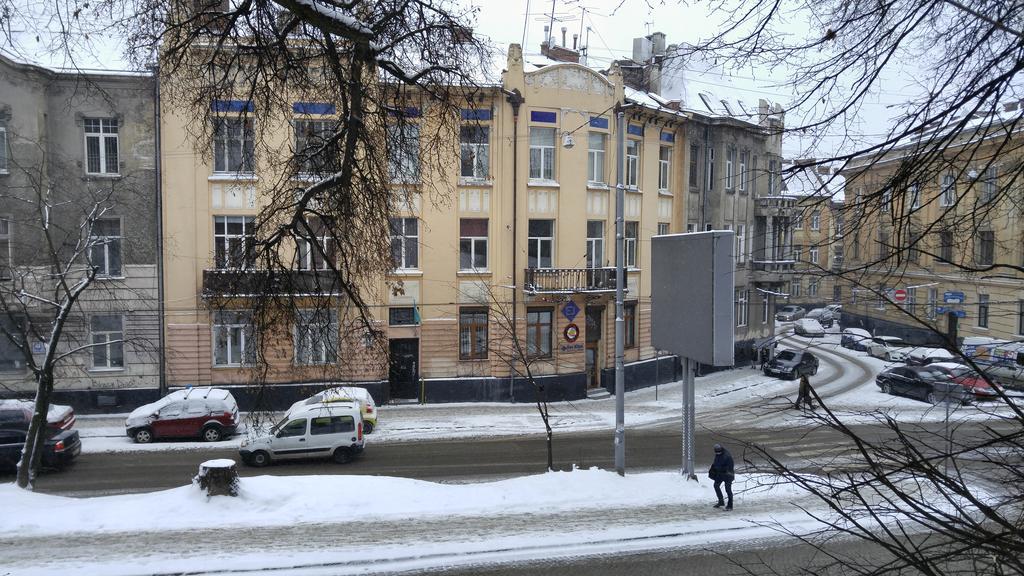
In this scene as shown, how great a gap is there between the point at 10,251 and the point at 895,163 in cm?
2682

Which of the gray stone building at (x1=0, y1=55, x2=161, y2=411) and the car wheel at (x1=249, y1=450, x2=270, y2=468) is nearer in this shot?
the car wheel at (x1=249, y1=450, x2=270, y2=468)

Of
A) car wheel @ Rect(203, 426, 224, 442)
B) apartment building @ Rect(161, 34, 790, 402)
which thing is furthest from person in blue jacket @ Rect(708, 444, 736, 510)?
car wheel @ Rect(203, 426, 224, 442)

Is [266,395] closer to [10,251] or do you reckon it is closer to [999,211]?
[999,211]

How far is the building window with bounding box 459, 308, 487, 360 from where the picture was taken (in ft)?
88.3

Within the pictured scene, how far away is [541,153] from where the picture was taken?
27297 millimetres

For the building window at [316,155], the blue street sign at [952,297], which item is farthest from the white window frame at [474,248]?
the blue street sign at [952,297]

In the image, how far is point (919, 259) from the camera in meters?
4.41

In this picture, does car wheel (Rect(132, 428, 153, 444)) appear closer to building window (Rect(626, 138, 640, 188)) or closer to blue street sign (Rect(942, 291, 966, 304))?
building window (Rect(626, 138, 640, 188))

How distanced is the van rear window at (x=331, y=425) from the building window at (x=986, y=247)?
1711cm

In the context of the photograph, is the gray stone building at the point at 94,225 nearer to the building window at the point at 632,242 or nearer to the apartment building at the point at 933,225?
the building window at the point at 632,242

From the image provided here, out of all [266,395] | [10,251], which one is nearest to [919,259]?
[266,395]

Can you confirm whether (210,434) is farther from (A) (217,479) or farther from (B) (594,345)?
(B) (594,345)

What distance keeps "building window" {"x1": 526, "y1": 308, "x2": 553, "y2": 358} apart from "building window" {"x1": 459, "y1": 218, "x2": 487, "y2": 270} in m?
2.72

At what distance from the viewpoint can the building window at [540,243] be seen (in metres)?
27.5
